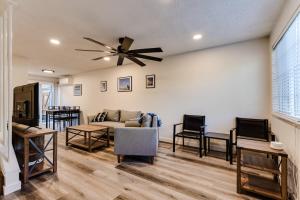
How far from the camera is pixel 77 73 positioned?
22.6 feet

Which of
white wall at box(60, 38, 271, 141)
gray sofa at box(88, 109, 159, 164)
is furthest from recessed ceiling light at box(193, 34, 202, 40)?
gray sofa at box(88, 109, 159, 164)

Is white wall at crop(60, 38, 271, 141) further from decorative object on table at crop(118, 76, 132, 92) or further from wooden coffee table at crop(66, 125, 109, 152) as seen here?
wooden coffee table at crop(66, 125, 109, 152)

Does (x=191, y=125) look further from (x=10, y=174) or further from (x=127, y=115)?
(x=10, y=174)

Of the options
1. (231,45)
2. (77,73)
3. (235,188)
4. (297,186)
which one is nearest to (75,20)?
(231,45)

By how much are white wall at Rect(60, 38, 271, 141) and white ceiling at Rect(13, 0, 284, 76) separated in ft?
1.21

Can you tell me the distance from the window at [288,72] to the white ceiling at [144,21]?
469mm

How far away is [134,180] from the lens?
2.28 metres

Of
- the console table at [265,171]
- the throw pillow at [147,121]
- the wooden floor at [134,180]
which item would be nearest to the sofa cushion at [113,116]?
the wooden floor at [134,180]

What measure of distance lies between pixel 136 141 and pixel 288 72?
2.51 m

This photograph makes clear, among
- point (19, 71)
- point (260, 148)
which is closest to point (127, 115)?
point (19, 71)

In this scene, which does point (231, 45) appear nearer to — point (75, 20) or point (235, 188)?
point (235, 188)

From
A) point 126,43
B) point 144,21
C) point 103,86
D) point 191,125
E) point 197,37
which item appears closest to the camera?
point 144,21

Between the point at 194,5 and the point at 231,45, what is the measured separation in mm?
1839

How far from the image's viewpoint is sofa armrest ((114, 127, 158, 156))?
2.85 meters
